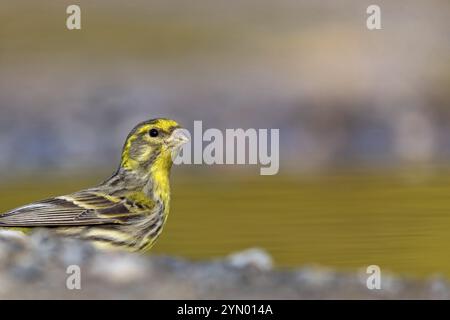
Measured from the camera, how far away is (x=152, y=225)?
817cm

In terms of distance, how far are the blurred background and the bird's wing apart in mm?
5116

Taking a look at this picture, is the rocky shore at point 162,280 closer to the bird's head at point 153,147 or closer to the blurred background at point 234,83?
the bird's head at point 153,147

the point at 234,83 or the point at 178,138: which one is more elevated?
the point at 234,83

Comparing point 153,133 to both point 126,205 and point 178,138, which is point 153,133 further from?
point 126,205

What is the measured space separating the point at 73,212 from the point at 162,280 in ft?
5.30

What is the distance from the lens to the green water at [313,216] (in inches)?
353

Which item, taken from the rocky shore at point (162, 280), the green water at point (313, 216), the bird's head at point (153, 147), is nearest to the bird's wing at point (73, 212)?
the bird's head at point (153, 147)

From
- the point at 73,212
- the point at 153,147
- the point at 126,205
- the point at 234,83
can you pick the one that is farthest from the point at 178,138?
the point at 234,83

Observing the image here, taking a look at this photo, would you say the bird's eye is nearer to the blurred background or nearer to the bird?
the bird

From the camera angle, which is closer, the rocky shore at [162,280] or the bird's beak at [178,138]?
the rocky shore at [162,280]

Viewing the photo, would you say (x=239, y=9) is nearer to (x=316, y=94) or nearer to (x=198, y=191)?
(x=316, y=94)

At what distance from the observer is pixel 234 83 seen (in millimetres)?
18719

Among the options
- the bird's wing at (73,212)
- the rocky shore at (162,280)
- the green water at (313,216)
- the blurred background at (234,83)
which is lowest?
the rocky shore at (162,280)

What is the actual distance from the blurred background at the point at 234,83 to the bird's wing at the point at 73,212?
5116 millimetres
